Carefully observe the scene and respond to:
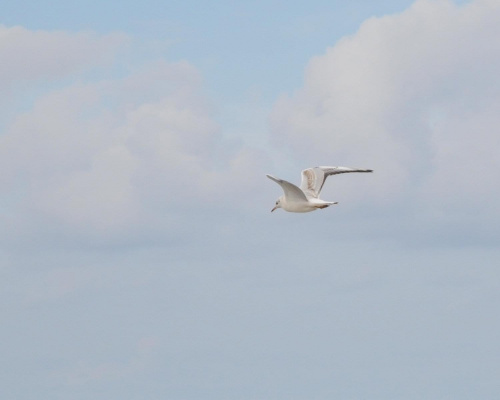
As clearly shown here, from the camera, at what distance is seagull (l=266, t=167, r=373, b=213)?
280 feet

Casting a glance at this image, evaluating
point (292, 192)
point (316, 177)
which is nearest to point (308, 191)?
point (316, 177)

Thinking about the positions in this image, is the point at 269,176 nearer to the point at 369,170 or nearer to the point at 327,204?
the point at 327,204

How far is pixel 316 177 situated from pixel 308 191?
2.59 metres

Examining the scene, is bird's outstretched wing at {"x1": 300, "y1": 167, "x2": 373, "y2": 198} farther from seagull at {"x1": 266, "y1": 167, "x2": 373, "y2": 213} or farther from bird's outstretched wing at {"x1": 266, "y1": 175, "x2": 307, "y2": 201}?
bird's outstretched wing at {"x1": 266, "y1": 175, "x2": 307, "y2": 201}

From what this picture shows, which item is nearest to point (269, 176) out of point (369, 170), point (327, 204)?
point (327, 204)

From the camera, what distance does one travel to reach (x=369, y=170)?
91.0m

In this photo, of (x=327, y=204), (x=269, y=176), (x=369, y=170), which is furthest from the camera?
(x=369, y=170)

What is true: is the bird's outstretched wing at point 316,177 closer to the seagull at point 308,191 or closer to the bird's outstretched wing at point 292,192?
the seagull at point 308,191

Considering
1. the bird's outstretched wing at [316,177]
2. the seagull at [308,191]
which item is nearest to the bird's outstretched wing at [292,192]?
the seagull at [308,191]

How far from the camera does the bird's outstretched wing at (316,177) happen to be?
306 ft

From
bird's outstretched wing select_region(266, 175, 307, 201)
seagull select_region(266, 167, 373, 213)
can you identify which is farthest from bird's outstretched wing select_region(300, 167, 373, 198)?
bird's outstretched wing select_region(266, 175, 307, 201)

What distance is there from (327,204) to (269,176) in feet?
39.3

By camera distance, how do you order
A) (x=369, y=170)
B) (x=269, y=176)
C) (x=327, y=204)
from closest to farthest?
(x=269, y=176), (x=327, y=204), (x=369, y=170)

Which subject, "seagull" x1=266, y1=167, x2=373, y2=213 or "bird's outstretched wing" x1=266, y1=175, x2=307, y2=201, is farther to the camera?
"seagull" x1=266, y1=167, x2=373, y2=213
